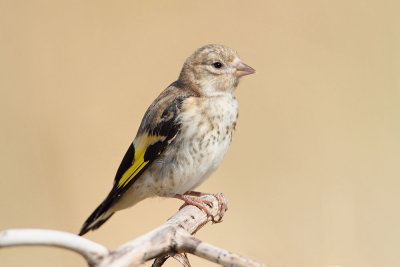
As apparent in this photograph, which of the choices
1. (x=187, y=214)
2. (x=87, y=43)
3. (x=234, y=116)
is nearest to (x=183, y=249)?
(x=187, y=214)

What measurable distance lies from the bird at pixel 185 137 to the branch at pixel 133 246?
1.14 meters

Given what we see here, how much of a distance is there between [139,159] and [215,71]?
0.54 metres

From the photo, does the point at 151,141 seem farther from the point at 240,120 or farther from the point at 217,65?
the point at 240,120

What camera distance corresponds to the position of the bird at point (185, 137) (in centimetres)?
337

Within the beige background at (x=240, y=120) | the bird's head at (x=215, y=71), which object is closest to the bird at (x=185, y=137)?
the bird's head at (x=215, y=71)

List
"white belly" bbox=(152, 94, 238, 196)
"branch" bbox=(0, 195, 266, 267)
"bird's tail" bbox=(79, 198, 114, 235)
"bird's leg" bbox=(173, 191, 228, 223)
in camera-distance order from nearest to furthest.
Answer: "branch" bbox=(0, 195, 266, 267) → "bird's leg" bbox=(173, 191, 228, 223) → "white belly" bbox=(152, 94, 238, 196) → "bird's tail" bbox=(79, 198, 114, 235)

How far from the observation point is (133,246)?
1.88 m

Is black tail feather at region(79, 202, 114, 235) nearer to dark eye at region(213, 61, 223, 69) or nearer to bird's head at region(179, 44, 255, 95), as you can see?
bird's head at region(179, 44, 255, 95)

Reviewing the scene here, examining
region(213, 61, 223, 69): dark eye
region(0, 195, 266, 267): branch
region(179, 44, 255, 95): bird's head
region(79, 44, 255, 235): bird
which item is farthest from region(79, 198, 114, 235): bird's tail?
region(0, 195, 266, 267): branch

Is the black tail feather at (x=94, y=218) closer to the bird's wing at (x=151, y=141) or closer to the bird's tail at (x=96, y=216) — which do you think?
the bird's tail at (x=96, y=216)

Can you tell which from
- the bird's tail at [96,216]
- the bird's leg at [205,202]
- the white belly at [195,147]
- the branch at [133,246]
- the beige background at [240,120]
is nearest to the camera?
the branch at [133,246]

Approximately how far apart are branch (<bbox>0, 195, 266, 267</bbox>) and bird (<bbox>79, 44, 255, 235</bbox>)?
1137 millimetres

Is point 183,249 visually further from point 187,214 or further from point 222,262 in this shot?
point 187,214

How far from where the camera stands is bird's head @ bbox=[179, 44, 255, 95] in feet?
11.7
